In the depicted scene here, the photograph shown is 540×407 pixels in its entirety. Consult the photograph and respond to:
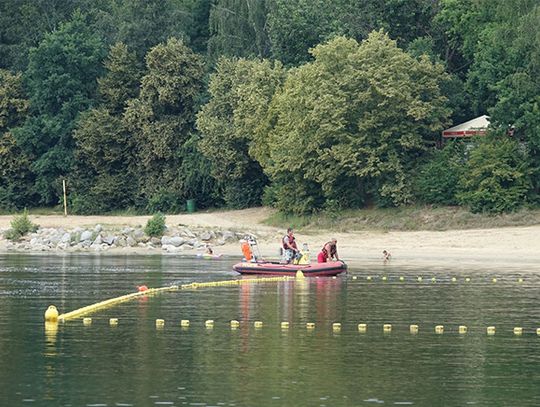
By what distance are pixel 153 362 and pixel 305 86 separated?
47033 mm

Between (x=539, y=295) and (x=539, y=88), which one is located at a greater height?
(x=539, y=88)

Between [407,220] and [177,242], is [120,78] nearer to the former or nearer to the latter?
[177,242]

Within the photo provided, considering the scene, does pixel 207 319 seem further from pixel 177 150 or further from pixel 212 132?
pixel 177 150

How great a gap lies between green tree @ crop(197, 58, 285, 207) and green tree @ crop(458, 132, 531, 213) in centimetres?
1430

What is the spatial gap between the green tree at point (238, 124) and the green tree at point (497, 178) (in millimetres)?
14303

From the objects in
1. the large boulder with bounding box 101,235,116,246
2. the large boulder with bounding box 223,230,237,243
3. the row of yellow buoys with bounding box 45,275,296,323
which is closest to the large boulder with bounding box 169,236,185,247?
the large boulder with bounding box 223,230,237,243

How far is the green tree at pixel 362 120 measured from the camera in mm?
70875

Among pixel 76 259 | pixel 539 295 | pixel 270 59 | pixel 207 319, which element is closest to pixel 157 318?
pixel 207 319

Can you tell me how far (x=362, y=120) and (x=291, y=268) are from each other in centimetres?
2204

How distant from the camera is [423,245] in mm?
64062

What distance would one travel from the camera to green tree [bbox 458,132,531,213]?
2662 inches

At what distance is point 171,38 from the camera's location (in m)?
87.4

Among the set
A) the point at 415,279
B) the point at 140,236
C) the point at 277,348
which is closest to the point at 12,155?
the point at 140,236

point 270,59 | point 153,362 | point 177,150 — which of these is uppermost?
point 270,59
